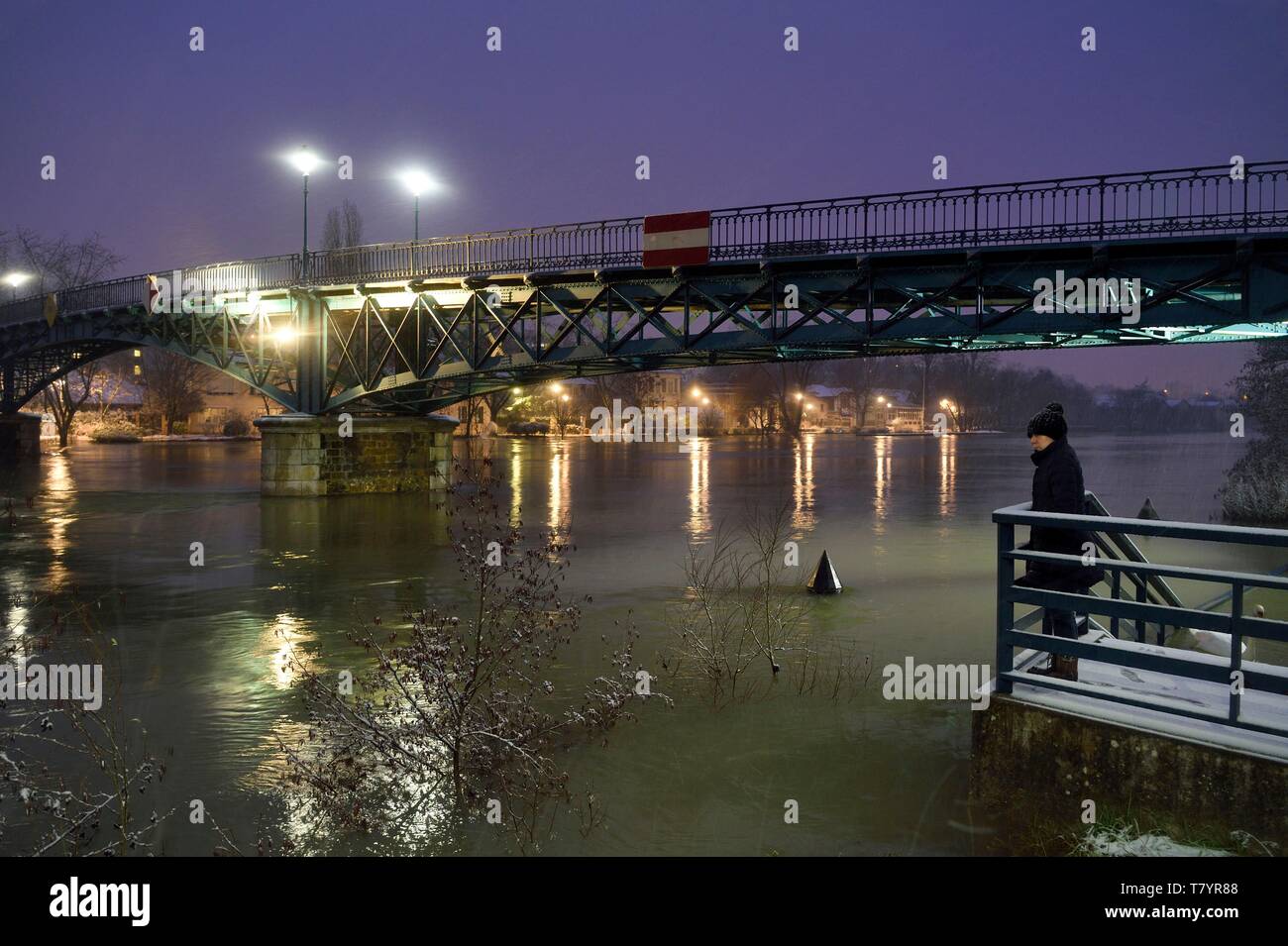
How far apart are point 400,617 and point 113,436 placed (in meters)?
77.1

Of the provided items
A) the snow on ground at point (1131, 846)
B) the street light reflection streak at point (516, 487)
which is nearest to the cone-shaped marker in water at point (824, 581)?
the street light reflection streak at point (516, 487)

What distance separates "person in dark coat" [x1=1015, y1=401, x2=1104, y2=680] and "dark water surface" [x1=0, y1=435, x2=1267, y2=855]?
4.47ft

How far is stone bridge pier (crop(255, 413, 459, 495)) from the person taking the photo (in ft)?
102

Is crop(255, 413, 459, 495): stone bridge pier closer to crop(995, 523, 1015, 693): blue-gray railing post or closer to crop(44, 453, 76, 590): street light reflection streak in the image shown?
crop(44, 453, 76, 590): street light reflection streak

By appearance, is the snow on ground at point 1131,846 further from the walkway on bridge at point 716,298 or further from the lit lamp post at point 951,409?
the lit lamp post at point 951,409

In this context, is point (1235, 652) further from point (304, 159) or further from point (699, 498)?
point (304, 159)

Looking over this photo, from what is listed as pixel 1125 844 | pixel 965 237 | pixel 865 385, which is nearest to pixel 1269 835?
pixel 1125 844

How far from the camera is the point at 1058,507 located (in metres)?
6.86

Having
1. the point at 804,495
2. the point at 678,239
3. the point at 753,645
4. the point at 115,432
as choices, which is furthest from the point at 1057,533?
the point at 115,432

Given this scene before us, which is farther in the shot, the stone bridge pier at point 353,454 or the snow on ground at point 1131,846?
the stone bridge pier at point 353,454

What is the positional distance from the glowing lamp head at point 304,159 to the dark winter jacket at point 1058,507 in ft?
91.7

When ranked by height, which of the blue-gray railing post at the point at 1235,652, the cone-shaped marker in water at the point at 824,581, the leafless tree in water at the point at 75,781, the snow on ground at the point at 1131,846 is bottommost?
the leafless tree in water at the point at 75,781

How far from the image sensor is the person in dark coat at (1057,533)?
6.47 meters

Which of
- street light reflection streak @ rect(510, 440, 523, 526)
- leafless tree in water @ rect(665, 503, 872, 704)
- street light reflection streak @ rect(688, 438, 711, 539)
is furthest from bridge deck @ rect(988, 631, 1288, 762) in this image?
street light reflection streak @ rect(688, 438, 711, 539)
